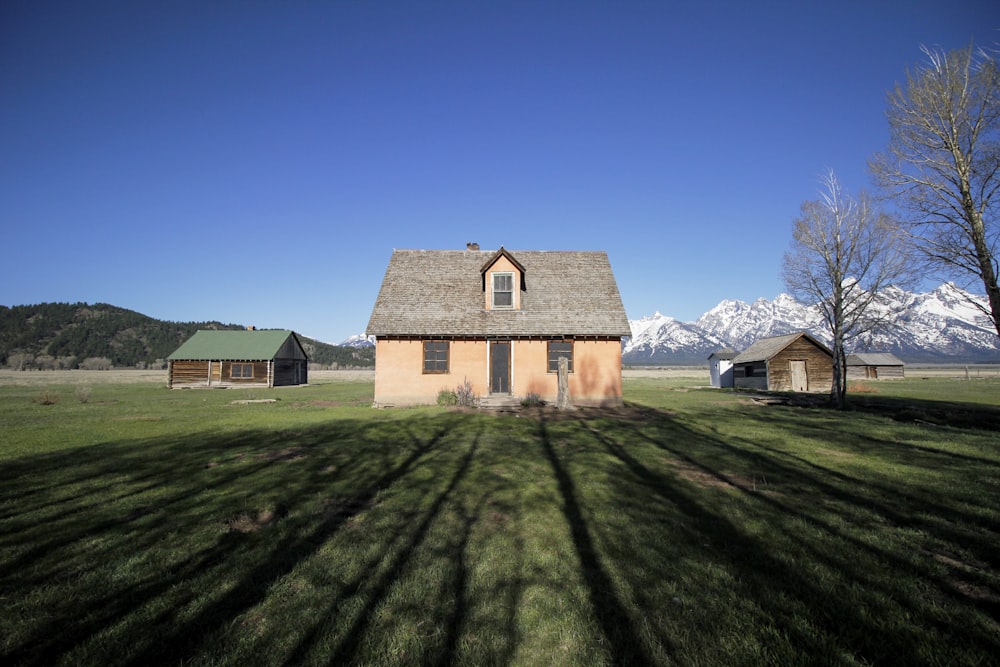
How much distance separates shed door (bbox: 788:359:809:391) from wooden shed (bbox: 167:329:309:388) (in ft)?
174

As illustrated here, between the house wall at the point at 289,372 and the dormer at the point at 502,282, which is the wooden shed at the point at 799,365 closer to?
the dormer at the point at 502,282

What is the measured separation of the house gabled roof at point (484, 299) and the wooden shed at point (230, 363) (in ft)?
97.5

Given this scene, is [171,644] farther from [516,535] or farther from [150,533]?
[516,535]

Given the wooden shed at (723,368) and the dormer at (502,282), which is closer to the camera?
the dormer at (502,282)

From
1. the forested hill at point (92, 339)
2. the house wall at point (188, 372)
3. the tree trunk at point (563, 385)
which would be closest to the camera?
the tree trunk at point (563, 385)

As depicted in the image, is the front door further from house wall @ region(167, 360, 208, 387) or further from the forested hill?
the forested hill

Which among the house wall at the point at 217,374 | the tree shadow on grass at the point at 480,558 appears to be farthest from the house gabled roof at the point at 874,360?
the house wall at the point at 217,374

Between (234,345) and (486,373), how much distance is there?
131ft

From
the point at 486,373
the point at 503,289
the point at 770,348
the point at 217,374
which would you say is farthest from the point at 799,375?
the point at 217,374

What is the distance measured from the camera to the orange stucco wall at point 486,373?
71.3 feet

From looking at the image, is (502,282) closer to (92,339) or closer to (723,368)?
(723,368)

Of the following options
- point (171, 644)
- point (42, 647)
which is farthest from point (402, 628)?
point (42, 647)

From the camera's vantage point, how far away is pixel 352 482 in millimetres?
8227

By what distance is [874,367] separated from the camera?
66750 mm
